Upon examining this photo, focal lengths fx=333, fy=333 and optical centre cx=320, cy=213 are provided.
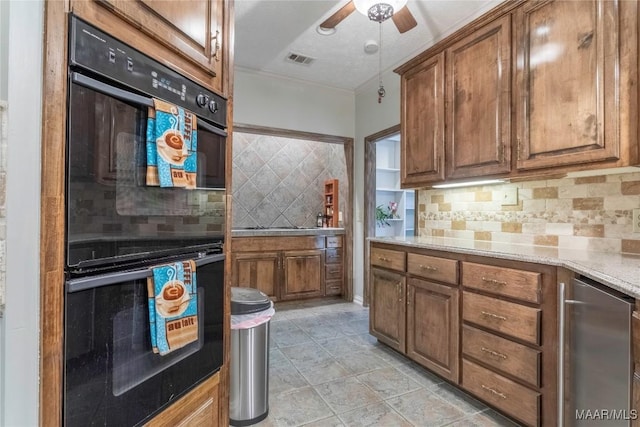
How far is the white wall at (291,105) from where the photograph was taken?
3770 millimetres

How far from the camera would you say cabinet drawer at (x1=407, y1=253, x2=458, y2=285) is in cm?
203

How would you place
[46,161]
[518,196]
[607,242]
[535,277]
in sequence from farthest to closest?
[518,196] → [607,242] → [535,277] → [46,161]

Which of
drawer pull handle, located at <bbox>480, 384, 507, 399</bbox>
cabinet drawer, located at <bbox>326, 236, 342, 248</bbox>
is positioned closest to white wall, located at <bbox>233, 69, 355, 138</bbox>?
cabinet drawer, located at <bbox>326, 236, 342, 248</bbox>

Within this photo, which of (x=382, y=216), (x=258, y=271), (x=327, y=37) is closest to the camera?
(x=327, y=37)

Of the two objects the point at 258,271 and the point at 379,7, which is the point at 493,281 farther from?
the point at 258,271

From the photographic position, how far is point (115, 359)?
2.87 ft

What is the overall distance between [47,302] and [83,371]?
0.20 metres

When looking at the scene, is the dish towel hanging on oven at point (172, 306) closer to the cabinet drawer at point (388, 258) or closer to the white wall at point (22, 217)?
the white wall at point (22, 217)

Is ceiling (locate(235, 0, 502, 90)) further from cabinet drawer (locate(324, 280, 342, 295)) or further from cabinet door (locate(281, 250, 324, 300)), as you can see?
cabinet drawer (locate(324, 280, 342, 295))

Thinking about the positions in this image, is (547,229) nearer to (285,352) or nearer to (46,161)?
(285,352)

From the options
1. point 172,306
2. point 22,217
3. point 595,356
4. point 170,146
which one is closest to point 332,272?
point 595,356

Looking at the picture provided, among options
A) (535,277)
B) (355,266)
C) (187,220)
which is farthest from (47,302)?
(355,266)

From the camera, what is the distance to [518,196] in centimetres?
233

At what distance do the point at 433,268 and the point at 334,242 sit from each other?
2239mm
